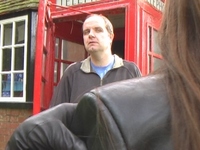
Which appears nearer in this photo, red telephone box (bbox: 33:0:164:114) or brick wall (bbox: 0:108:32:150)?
red telephone box (bbox: 33:0:164:114)

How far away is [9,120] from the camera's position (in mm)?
6316

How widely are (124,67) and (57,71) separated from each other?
1702 millimetres

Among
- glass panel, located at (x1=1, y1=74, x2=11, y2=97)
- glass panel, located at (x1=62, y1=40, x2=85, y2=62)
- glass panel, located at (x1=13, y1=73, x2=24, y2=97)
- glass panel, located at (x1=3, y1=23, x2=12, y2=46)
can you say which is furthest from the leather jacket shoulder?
glass panel, located at (x1=3, y1=23, x2=12, y2=46)

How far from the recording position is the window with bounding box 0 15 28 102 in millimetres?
6258

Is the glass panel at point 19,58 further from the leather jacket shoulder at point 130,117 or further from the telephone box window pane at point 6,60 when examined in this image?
the leather jacket shoulder at point 130,117

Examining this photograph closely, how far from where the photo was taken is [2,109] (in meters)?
6.48

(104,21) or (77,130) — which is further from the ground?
(104,21)

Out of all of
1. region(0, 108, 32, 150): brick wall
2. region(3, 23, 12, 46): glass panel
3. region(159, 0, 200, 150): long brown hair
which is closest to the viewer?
region(159, 0, 200, 150): long brown hair

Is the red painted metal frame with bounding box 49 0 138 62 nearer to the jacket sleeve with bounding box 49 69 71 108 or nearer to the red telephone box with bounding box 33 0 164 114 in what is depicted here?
the red telephone box with bounding box 33 0 164 114

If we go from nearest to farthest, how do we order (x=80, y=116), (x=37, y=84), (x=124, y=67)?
(x=80, y=116)
(x=124, y=67)
(x=37, y=84)

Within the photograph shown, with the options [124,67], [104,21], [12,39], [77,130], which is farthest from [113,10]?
[77,130]

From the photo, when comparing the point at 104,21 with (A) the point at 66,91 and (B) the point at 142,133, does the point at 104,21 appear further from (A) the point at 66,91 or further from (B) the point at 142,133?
(B) the point at 142,133

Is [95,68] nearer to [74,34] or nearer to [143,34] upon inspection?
[143,34]

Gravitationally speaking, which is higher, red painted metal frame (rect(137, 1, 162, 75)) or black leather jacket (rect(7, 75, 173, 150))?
red painted metal frame (rect(137, 1, 162, 75))
